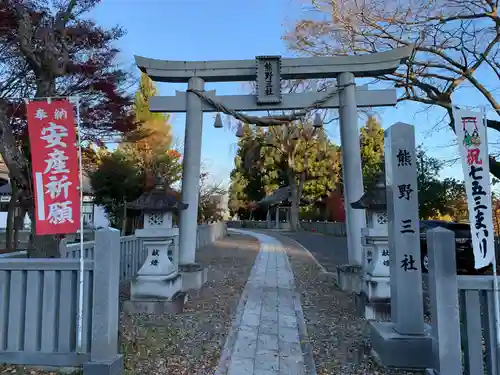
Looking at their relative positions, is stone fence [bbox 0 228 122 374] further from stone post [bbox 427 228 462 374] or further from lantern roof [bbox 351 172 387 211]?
lantern roof [bbox 351 172 387 211]

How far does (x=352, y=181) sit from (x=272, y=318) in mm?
3635

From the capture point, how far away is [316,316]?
6168 mm

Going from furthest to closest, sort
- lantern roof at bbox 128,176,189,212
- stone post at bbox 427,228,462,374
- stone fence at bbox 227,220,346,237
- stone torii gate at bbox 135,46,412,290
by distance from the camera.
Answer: stone fence at bbox 227,220,346,237
stone torii gate at bbox 135,46,412,290
lantern roof at bbox 128,176,189,212
stone post at bbox 427,228,462,374

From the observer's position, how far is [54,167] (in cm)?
421

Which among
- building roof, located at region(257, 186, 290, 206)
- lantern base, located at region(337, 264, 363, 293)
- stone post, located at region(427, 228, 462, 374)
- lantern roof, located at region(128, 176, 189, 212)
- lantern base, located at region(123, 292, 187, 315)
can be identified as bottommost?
lantern base, located at region(123, 292, 187, 315)

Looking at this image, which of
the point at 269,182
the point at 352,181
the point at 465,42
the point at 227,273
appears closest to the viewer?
the point at 352,181

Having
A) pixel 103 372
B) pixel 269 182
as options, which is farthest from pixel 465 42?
pixel 269 182

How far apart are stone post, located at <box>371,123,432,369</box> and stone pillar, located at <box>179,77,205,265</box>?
4542 mm

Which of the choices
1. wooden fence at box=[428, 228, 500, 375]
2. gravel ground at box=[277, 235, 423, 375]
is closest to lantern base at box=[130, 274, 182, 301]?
gravel ground at box=[277, 235, 423, 375]

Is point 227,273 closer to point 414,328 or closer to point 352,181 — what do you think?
point 352,181

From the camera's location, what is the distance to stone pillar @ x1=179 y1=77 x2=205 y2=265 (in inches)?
319

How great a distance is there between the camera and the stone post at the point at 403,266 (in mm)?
3926

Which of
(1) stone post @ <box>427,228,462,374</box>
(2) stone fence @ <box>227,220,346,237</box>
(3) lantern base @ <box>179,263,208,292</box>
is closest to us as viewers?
(1) stone post @ <box>427,228,462,374</box>

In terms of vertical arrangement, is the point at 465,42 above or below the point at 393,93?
above
